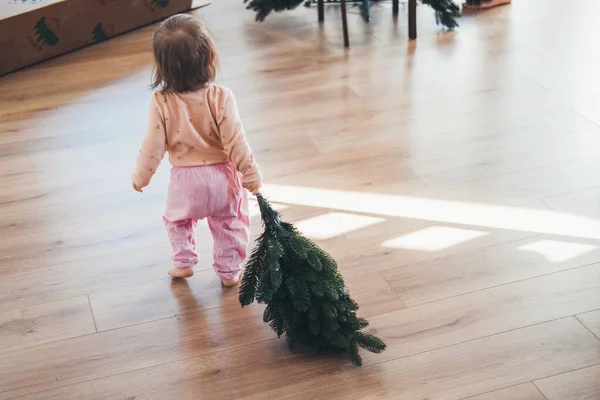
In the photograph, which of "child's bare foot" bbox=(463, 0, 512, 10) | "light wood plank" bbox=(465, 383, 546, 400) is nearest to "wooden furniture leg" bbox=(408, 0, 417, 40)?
"child's bare foot" bbox=(463, 0, 512, 10)

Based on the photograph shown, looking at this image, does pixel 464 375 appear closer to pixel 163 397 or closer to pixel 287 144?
pixel 163 397

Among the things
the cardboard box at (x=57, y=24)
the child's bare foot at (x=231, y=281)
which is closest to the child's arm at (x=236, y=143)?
the child's bare foot at (x=231, y=281)

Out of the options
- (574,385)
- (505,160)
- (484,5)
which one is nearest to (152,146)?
(574,385)

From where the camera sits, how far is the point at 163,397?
2002 millimetres

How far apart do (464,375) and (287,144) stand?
146cm

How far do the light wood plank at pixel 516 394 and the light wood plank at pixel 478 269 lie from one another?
0.39m

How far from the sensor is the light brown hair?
203cm

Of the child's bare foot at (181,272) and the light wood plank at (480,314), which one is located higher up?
the child's bare foot at (181,272)

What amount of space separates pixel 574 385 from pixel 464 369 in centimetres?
26

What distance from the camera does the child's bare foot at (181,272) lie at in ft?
7.98

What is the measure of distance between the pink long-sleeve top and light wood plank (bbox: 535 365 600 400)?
88cm

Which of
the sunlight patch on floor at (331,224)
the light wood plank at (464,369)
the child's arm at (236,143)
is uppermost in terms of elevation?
the child's arm at (236,143)

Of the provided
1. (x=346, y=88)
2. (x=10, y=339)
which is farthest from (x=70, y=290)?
(x=346, y=88)

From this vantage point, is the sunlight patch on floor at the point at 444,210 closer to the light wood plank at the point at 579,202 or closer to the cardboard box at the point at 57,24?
the light wood plank at the point at 579,202
